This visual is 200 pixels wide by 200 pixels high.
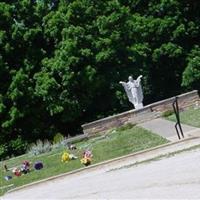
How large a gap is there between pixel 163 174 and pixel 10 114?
2185 centimetres

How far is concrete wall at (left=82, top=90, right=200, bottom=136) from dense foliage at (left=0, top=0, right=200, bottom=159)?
6.07 meters

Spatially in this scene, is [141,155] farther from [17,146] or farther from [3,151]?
[17,146]

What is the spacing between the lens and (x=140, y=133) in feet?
66.0

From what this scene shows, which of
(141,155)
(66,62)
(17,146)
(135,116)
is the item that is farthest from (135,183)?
(17,146)

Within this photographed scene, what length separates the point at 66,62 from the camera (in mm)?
31219

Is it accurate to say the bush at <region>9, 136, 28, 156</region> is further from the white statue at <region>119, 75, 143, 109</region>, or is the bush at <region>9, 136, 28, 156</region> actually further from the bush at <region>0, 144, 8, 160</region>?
the white statue at <region>119, 75, 143, 109</region>

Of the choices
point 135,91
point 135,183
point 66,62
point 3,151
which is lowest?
point 135,183

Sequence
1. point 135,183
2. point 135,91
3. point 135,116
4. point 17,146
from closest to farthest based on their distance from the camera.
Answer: point 135,183 → point 135,116 → point 135,91 → point 17,146

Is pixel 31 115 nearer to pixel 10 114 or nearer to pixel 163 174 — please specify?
pixel 10 114

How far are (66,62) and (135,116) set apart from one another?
701 cm

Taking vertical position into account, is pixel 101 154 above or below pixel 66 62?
below

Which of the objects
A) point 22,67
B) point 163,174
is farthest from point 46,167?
point 22,67

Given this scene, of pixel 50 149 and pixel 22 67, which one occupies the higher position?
pixel 22 67

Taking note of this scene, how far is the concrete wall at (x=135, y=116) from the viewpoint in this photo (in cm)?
2558
